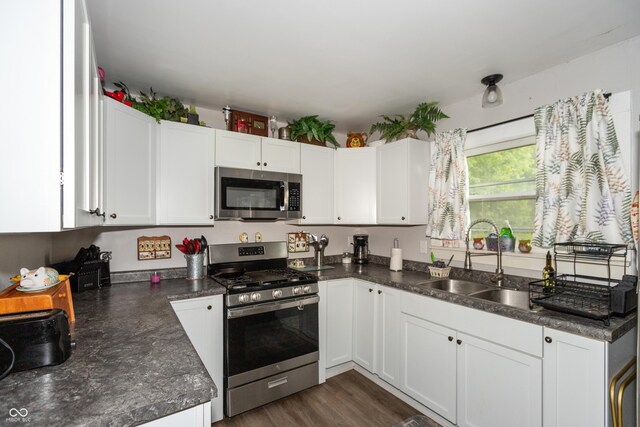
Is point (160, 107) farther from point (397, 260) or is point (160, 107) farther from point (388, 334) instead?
point (388, 334)

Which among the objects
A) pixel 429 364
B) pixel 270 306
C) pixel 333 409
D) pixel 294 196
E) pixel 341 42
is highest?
pixel 341 42

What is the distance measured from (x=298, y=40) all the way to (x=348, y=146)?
155 centimetres

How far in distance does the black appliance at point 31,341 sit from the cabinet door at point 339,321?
1957mm

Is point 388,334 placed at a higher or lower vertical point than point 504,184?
lower

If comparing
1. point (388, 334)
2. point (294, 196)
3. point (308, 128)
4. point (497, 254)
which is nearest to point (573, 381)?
point (497, 254)

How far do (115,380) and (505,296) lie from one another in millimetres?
2319

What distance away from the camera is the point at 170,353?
3.63ft

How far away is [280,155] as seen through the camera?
2.84 metres

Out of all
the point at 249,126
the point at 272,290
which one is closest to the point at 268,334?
the point at 272,290

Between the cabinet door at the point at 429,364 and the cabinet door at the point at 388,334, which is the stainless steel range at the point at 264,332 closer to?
the cabinet door at the point at 388,334

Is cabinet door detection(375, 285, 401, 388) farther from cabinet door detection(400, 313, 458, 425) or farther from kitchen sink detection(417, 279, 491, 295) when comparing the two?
kitchen sink detection(417, 279, 491, 295)

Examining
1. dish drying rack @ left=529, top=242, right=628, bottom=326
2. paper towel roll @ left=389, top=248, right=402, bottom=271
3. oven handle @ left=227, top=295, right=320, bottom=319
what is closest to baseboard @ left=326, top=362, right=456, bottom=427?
oven handle @ left=227, top=295, right=320, bottom=319

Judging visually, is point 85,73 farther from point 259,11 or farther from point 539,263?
point 539,263

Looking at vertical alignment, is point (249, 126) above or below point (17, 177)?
above
